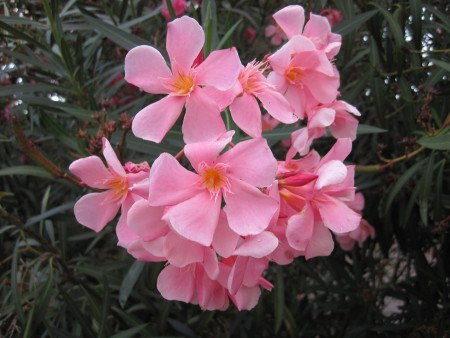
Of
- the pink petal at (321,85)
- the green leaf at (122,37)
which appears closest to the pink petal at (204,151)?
the pink petal at (321,85)

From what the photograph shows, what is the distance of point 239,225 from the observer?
2.31 feet

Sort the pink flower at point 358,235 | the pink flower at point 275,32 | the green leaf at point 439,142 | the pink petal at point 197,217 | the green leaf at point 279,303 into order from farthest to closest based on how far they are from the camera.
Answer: the pink flower at point 275,32, the pink flower at point 358,235, the green leaf at point 279,303, the green leaf at point 439,142, the pink petal at point 197,217

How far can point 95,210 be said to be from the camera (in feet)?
2.85

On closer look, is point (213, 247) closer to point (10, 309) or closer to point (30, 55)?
point (10, 309)

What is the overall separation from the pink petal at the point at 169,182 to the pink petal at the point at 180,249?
73 mm

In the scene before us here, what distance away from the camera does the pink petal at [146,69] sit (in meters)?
0.78

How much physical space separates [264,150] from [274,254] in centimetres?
24

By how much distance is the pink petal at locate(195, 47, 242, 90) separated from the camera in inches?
29.8

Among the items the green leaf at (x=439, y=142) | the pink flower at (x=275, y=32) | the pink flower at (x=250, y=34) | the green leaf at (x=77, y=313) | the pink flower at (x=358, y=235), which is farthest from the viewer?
the pink flower at (x=250, y=34)

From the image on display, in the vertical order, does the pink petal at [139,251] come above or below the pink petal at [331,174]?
below

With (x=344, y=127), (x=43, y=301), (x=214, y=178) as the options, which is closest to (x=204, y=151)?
(x=214, y=178)

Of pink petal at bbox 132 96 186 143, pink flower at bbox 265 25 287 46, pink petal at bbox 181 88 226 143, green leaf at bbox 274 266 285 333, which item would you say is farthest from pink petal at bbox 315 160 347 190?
pink flower at bbox 265 25 287 46

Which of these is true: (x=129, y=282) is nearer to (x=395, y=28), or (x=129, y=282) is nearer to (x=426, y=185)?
(x=426, y=185)

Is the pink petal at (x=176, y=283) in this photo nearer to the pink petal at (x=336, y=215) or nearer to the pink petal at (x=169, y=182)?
the pink petal at (x=169, y=182)
